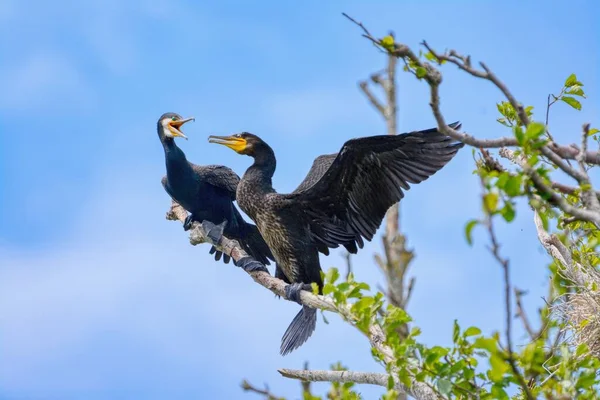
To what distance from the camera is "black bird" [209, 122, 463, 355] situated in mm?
5133

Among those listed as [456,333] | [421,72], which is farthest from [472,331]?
[421,72]

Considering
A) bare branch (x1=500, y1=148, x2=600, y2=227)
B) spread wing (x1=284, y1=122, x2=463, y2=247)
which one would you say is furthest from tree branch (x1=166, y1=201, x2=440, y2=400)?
bare branch (x1=500, y1=148, x2=600, y2=227)

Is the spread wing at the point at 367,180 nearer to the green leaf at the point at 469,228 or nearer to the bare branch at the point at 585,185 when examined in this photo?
the bare branch at the point at 585,185

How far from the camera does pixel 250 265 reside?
228 inches

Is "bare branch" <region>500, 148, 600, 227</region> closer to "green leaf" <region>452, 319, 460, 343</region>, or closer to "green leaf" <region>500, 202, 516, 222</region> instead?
"green leaf" <region>500, 202, 516, 222</region>

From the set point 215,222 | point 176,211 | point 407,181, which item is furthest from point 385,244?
point 176,211

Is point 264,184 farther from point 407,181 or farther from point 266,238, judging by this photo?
point 407,181

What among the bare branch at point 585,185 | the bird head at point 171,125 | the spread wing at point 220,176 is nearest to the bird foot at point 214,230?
the spread wing at point 220,176

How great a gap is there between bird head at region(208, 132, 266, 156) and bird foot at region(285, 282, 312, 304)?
0.99 m

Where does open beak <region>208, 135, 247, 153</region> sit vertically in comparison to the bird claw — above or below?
below

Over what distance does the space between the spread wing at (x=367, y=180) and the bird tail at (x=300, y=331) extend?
45 centimetres

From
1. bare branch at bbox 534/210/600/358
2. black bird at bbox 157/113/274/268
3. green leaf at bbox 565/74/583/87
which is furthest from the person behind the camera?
black bird at bbox 157/113/274/268

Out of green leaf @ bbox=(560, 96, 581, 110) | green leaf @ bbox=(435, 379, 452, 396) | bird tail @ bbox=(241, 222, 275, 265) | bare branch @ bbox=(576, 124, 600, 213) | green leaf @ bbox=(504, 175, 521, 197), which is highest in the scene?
bird tail @ bbox=(241, 222, 275, 265)

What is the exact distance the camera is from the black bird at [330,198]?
16.8 ft
